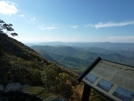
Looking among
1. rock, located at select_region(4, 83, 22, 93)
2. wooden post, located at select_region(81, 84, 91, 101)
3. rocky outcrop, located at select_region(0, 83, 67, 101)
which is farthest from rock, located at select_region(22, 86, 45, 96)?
wooden post, located at select_region(81, 84, 91, 101)

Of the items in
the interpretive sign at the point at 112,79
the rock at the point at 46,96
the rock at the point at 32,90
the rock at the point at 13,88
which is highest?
the interpretive sign at the point at 112,79

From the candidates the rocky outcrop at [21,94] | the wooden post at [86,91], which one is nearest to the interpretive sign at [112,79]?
the wooden post at [86,91]

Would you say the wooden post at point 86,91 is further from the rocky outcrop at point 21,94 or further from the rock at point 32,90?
the rock at point 32,90

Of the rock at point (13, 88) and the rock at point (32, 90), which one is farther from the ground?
the rock at point (13, 88)

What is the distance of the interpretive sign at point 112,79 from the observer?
5.25 m

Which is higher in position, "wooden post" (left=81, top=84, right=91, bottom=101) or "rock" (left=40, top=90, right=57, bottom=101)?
"wooden post" (left=81, top=84, right=91, bottom=101)

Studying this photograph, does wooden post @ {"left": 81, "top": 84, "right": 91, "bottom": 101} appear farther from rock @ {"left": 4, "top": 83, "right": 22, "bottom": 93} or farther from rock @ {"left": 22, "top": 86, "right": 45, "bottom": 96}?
rock @ {"left": 4, "top": 83, "right": 22, "bottom": 93}

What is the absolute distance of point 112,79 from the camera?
616 centimetres

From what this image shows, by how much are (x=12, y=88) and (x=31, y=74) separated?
3563 millimetres

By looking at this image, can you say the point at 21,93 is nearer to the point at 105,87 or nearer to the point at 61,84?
the point at 61,84

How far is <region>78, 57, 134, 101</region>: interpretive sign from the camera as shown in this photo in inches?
207

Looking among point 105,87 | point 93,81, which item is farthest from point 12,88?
point 105,87

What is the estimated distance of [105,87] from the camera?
605cm

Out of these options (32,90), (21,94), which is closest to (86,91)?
(32,90)
